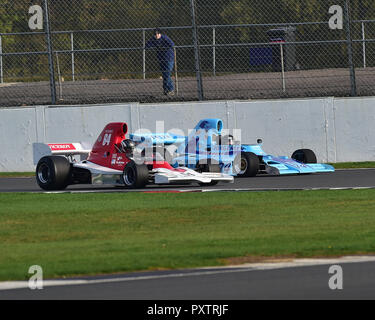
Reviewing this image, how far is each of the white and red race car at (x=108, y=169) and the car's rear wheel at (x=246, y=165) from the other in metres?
1.22

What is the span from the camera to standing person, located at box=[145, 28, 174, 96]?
2319 cm

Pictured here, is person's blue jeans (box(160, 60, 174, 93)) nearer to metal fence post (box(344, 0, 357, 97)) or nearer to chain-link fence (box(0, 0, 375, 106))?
chain-link fence (box(0, 0, 375, 106))

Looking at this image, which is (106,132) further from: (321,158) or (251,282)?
(251,282)

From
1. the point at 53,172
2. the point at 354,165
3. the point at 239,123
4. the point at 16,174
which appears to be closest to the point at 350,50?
the point at 354,165

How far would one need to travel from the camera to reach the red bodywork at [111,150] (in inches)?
667

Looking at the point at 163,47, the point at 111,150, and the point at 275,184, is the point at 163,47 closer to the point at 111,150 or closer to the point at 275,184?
the point at 111,150

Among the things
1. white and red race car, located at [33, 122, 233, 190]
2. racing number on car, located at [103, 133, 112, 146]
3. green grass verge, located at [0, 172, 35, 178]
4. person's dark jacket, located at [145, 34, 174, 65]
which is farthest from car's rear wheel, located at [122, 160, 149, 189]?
person's dark jacket, located at [145, 34, 174, 65]

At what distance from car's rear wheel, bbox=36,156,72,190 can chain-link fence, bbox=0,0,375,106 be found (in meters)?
5.82

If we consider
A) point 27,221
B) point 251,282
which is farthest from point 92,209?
point 251,282

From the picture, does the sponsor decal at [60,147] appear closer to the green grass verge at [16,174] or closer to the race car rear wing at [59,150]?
the race car rear wing at [59,150]

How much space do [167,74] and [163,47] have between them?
2.11 ft

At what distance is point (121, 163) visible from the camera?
16.9 metres

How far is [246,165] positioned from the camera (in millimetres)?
18562

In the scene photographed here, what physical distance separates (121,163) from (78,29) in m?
8.51
